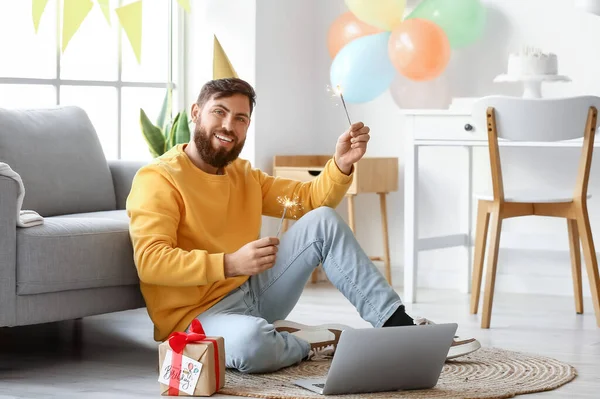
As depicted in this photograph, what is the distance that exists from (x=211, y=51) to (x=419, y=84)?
888 mm

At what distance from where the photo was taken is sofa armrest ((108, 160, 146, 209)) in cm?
350

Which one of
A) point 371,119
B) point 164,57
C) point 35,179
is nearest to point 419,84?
point 371,119

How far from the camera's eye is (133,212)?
257cm

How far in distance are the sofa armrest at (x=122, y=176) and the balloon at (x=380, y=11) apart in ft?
3.71

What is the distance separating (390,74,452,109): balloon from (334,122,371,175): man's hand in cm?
166

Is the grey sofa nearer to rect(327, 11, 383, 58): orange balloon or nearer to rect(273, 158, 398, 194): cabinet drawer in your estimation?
rect(273, 158, 398, 194): cabinet drawer

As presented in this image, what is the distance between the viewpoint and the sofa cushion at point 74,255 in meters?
2.55

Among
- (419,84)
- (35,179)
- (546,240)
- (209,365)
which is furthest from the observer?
(419,84)

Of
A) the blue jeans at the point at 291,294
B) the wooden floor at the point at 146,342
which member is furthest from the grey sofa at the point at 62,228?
the blue jeans at the point at 291,294

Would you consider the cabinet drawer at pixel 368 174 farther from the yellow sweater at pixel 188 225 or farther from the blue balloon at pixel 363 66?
the yellow sweater at pixel 188 225

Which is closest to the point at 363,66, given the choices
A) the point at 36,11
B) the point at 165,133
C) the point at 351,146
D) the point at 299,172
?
the point at 299,172

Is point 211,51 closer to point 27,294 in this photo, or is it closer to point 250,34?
point 250,34

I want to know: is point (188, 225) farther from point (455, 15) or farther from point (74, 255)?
point (455, 15)

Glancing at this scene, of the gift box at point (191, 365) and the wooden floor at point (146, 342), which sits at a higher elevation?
the gift box at point (191, 365)
